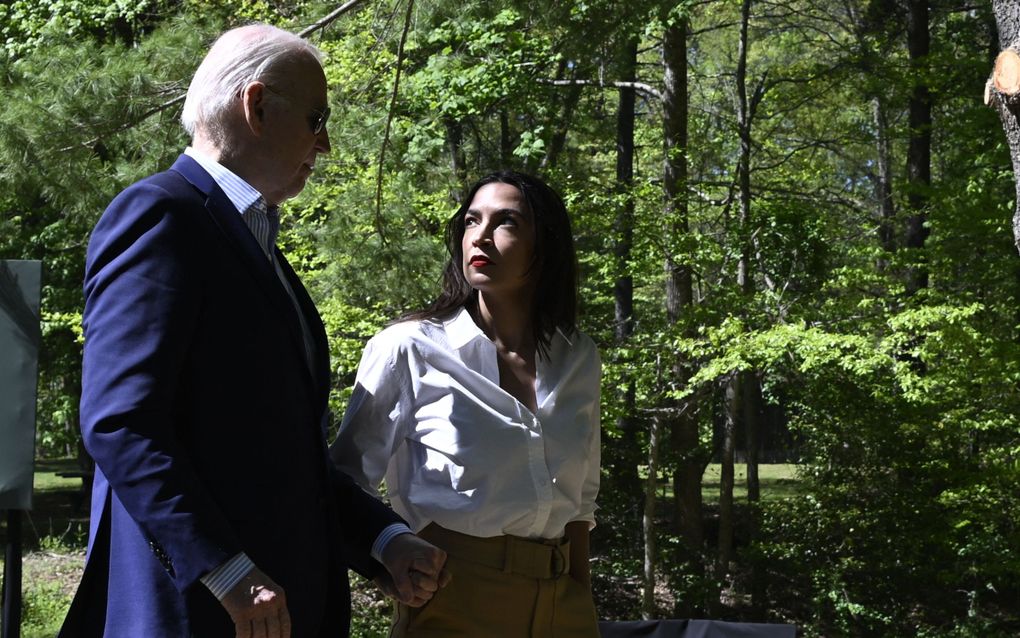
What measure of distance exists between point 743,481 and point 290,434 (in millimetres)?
17003

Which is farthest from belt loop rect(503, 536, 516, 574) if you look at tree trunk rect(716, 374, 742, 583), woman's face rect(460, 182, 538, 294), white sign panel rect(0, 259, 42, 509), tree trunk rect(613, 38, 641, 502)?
tree trunk rect(716, 374, 742, 583)

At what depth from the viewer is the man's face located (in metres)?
1.87

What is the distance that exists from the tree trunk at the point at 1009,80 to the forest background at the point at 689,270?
2.88m

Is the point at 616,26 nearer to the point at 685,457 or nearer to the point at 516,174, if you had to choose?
the point at 685,457

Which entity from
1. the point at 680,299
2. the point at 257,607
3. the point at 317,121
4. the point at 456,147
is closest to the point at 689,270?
the point at 680,299

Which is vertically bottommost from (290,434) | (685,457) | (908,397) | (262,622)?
(685,457)

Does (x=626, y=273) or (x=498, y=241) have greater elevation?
(x=498, y=241)

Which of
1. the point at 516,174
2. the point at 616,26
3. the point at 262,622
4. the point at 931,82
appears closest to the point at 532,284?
the point at 516,174

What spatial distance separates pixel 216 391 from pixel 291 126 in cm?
50

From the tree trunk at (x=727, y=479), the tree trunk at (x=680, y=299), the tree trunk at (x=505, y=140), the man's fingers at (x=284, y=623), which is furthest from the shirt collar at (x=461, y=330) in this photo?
the tree trunk at (x=505, y=140)

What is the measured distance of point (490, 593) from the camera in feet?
7.31

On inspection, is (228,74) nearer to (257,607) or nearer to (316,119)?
(316,119)

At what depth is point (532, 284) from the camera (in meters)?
2.62

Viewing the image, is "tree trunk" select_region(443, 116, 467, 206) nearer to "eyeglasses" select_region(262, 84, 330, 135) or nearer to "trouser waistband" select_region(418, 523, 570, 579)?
"trouser waistband" select_region(418, 523, 570, 579)
